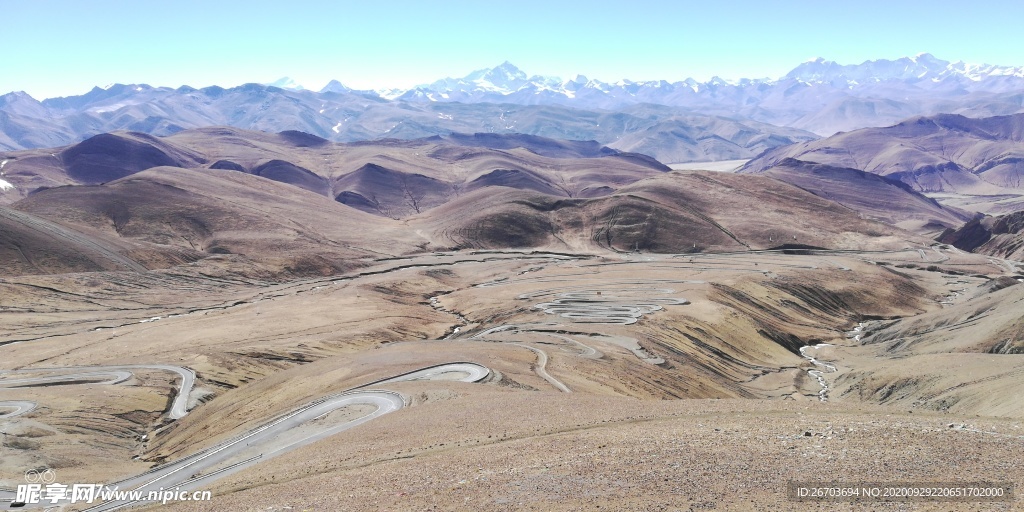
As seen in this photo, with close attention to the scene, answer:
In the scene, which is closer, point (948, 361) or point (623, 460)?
point (623, 460)

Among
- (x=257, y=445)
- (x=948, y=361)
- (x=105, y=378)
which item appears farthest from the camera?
(x=105, y=378)

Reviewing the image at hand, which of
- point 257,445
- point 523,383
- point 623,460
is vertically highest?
point 623,460

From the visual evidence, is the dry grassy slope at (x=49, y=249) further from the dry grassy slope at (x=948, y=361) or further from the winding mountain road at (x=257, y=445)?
the dry grassy slope at (x=948, y=361)

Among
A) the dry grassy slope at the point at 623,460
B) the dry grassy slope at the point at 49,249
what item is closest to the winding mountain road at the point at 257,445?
the dry grassy slope at the point at 623,460

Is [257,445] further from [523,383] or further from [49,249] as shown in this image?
[49,249]

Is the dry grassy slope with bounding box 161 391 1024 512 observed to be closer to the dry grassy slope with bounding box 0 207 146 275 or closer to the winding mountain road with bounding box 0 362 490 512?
the winding mountain road with bounding box 0 362 490 512

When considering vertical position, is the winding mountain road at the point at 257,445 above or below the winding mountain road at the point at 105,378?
above

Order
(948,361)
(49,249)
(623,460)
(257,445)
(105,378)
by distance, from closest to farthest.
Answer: (623,460) → (257,445) → (948,361) → (105,378) → (49,249)

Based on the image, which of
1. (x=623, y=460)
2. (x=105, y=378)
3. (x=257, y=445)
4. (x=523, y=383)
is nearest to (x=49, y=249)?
(x=105, y=378)

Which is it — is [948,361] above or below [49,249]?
below

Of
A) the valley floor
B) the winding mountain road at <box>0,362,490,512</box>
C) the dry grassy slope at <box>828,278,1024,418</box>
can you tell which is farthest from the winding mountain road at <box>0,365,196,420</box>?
the dry grassy slope at <box>828,278,1024,418</box>

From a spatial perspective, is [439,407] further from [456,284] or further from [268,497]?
[456,284]
